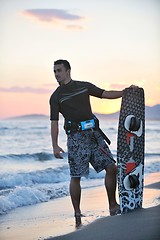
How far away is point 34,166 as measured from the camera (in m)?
8.61

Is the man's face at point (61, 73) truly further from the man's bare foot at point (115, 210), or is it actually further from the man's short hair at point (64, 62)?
the man's bare foot at point (115, 210)

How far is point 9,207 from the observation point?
4707 mm

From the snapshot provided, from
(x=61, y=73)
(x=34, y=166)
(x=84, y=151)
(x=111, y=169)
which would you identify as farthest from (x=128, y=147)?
(x=34, y=166)

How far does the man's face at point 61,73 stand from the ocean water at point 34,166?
0.79 m

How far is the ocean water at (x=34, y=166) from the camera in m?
5.18

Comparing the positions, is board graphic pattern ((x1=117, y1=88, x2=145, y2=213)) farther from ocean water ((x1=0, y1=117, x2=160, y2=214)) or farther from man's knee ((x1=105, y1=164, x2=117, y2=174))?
ocean water ((x1=0, y1=117, x2=160, y2=214))

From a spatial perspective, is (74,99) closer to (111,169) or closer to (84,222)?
(111,169)

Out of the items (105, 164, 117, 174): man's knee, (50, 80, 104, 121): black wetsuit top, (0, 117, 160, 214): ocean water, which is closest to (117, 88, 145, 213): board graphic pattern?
(105, 164, 117, 174): man's knee

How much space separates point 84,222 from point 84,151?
48 centimetres

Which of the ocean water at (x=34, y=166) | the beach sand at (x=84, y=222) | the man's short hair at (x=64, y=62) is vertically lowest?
the ocean water at (x=34, y=166)

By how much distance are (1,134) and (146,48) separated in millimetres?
10872

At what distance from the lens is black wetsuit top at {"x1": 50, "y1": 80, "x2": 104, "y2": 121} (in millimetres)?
3582

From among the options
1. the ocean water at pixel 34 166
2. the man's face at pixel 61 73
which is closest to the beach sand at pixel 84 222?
the ocean water at pixel 34 166

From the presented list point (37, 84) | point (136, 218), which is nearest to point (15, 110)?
point (37, 84)
